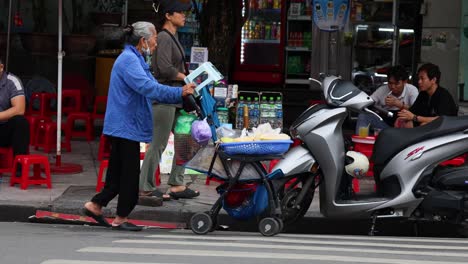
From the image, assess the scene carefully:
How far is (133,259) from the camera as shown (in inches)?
Result: 277

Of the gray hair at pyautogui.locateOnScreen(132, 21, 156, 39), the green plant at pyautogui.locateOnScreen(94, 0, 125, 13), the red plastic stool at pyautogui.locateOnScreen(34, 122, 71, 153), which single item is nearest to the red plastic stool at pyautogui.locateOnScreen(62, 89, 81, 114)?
the red plastic stool at pyautogui.locateOnScreen(34, 122, 71, 153)

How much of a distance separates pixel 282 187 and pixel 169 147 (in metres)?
3.11

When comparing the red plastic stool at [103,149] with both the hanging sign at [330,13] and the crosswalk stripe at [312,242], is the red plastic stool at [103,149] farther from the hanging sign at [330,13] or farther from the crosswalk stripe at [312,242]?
the hanging sign at [330,13]

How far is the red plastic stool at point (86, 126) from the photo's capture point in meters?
12.9

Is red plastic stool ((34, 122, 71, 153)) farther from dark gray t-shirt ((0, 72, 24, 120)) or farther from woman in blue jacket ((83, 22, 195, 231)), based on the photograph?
woman in blue jacket ((83, 22, 195, 231))

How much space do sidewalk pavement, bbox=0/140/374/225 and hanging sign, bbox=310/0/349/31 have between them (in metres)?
3.98

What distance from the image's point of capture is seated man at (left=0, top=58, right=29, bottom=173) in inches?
416

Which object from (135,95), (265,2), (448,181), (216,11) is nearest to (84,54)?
(265,2)

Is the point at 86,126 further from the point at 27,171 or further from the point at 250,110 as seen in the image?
the point at 27,171

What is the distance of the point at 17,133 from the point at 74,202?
1.33 metres

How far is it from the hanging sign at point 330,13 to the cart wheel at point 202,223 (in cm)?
629

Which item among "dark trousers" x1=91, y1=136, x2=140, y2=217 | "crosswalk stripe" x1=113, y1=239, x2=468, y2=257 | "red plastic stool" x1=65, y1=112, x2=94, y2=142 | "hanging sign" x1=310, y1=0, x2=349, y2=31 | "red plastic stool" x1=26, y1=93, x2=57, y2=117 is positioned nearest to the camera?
"crosswalk stripe" x1=113, y1=239, x2=468, y2=257

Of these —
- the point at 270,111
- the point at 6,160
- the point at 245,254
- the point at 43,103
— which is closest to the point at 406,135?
the point at 245,254

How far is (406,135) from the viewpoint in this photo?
339 inches
